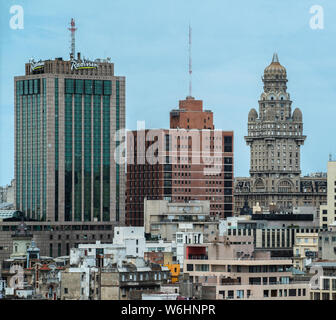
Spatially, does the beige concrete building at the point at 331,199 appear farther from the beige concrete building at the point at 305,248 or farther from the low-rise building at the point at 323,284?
the low-rise building at the point at 323,284

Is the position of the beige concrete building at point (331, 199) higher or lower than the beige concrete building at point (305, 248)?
higher

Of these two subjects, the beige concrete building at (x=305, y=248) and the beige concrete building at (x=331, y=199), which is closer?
the beige concrete building at (x=305, y=248)

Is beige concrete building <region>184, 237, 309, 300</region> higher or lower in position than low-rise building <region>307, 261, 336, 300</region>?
higher

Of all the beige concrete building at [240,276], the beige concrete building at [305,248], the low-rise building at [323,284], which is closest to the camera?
the beige concrete building at [240,276]

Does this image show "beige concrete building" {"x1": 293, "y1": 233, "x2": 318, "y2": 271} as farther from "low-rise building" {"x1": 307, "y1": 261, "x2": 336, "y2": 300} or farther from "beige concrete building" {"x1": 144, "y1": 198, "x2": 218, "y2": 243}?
"low-rise building" {"x1": 307, "y1": 261, "x2": 336, "y2": 300}

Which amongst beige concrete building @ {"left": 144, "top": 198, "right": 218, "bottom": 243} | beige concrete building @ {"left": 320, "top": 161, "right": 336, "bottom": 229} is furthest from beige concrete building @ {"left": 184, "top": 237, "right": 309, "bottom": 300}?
beige concrete building @ {"left": 320, "top": 161, "right": 336, "bottom": 229}

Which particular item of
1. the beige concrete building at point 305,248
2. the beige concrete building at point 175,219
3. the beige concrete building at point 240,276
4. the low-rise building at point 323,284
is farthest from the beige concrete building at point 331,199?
the beige concrete building at point 240,276

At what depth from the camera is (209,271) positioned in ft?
301

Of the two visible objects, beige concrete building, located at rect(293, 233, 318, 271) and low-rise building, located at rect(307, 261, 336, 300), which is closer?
low-rise building, located at rect(307, 261, 336, 300)

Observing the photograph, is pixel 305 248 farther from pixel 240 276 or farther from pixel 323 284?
pixel 240 276

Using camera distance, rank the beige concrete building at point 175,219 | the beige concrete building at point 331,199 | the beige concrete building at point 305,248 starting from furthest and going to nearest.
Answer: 1. the beige concrete building at point 331,199
2. the beige concrete building at point 175,219
3. the beige concrete building at point 305,248

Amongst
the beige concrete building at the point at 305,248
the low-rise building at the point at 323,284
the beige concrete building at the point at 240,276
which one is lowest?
the beige concrete building at the point at 305,248

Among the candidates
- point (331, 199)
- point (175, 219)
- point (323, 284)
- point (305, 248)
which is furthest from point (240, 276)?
point (331, 199)
